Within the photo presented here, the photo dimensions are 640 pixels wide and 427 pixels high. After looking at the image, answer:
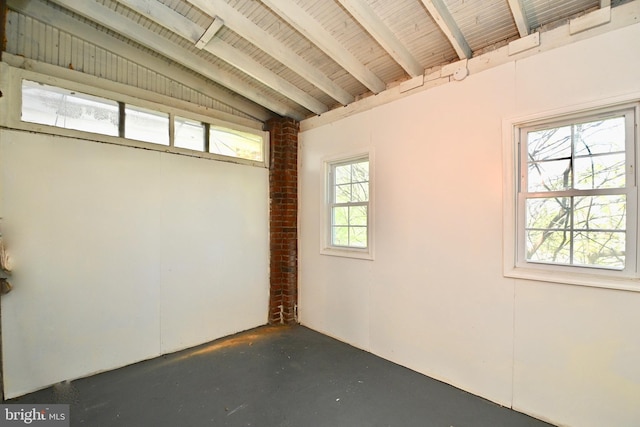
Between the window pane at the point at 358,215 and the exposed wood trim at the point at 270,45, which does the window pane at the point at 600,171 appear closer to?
the window pane at the point at 358,215

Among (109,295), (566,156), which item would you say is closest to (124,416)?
(109,295)

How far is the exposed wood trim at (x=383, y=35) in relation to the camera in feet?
6.94

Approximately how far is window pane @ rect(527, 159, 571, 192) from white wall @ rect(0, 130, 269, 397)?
3036 mm

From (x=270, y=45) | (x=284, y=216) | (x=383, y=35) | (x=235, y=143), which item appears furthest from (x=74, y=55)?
(x=383, y=35)

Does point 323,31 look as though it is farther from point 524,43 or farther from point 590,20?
point 590,20

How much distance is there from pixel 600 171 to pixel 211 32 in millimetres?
3184

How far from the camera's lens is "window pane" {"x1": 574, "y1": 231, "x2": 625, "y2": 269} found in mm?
1816

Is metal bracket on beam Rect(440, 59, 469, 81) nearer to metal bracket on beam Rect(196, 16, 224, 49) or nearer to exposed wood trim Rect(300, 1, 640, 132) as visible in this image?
exposed wood trim Rect(300, 1, 640, 132)

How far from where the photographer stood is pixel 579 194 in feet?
6.35

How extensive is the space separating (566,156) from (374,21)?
179 centimetres

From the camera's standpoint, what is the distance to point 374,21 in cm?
224

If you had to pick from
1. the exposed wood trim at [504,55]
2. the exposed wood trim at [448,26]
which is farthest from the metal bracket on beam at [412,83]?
the exposed wood trim at [448,26]

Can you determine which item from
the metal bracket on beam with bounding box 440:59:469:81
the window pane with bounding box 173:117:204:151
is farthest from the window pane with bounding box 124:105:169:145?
the metal bracket on beam with bounding box 440:59:469:81

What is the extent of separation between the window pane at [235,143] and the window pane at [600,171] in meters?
3.30
